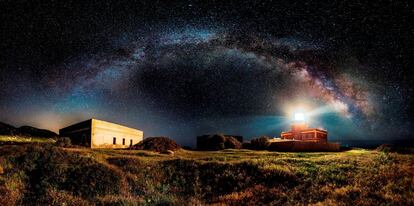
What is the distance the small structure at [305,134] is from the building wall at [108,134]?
23.7 metres

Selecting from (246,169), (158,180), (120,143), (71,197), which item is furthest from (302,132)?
(71,197)

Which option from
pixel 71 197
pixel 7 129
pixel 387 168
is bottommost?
pixel 71 197

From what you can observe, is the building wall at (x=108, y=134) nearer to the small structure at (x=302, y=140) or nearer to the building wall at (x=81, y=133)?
the building wall at (x=81, y=133)

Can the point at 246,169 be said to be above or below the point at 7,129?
below

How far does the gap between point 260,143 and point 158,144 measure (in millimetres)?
11958

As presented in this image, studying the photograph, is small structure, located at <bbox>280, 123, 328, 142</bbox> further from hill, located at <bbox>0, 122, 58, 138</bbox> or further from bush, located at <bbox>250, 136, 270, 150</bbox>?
hill, located at <bbox>0, 122, 58, 138</bbox>

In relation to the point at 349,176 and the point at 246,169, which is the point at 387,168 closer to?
the point at 349,176

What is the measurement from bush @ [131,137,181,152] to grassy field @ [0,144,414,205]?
13877mm

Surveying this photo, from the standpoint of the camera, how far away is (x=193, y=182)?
15.4m

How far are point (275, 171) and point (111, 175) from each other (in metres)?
8.22

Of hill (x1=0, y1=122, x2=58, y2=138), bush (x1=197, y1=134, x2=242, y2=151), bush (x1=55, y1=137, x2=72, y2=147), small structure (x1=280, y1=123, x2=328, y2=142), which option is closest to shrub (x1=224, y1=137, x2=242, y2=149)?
bush (x1=197, y1=134, x2=242, y2=151)

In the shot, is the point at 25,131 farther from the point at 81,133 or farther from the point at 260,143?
the point at 260,143

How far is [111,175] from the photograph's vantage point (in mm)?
15750

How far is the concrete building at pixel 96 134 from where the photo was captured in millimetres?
34062
